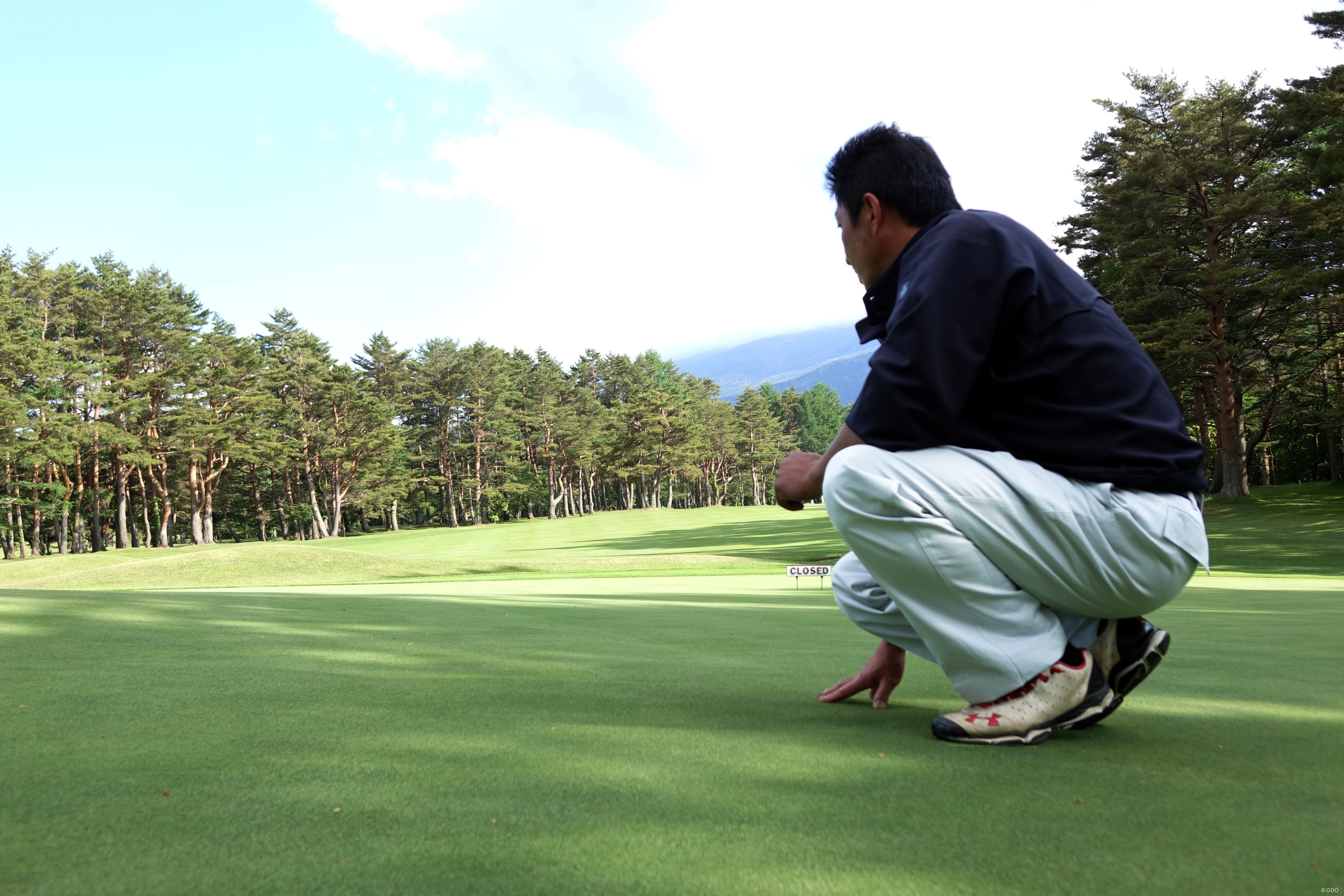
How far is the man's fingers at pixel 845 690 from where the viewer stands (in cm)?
235

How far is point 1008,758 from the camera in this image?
1696mm

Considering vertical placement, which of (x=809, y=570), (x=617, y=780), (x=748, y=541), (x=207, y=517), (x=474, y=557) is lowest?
(x=748, y=541)

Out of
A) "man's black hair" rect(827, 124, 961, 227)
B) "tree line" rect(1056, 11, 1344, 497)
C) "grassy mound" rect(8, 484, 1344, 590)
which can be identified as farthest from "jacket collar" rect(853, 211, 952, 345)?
"tree line" rect(1056, 11, 1344, 497)

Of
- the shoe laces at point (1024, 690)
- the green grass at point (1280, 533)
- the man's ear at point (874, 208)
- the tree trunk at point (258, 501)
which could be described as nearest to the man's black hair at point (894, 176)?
the man's ear at point (874, 208)

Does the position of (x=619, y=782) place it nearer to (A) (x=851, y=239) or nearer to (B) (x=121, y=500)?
(A) (x=851, y=239)

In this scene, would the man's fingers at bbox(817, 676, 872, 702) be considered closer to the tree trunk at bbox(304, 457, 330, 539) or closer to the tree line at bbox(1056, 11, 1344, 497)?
the tree line at bbox(1056, 11, 1344, 497)

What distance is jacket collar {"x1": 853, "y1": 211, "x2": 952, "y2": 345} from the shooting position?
7.13ft

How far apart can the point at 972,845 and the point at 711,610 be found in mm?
5130

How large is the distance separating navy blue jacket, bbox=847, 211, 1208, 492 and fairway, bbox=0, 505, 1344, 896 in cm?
66

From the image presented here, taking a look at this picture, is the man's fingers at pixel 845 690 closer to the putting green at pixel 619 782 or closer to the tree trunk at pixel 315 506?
the putting green at pixel 619 782

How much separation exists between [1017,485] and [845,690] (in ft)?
2.72

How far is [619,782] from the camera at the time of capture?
150cm

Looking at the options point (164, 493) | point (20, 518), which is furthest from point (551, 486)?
point (20, 518)

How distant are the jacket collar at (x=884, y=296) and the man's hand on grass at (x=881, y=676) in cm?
88
